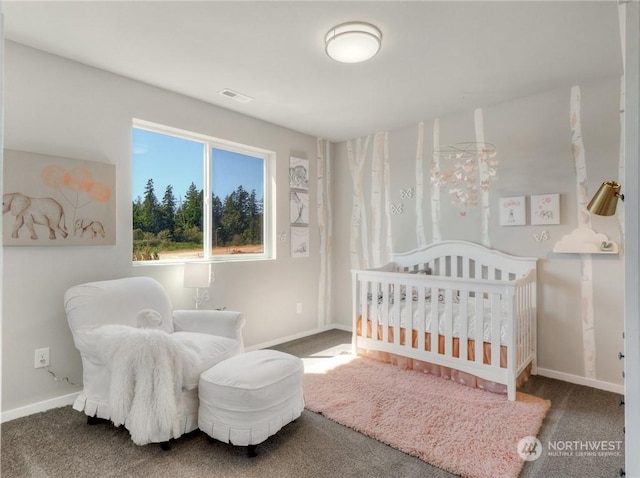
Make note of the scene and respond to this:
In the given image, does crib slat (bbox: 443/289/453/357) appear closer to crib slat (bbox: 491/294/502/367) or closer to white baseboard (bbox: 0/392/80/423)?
crib slat (bbox: 491/294/502/367)

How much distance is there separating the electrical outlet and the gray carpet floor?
0.30 meters

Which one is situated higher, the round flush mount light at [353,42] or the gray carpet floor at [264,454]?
the round flush mount light at [353,42]

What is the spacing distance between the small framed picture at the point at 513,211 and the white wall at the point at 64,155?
2.48 m

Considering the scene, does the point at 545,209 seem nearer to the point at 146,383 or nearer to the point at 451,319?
the point at 451,319

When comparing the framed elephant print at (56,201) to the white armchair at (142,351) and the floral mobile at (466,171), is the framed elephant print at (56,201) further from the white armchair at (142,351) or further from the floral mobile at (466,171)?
the floral mobile at (466,171)

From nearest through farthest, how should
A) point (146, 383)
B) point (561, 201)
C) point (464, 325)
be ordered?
1. point (146, 383)
2. point (464, 325)
3. point (561, 201)

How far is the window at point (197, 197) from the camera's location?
3.09 m

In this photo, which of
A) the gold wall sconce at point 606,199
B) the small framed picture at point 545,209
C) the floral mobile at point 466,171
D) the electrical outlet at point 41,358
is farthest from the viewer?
the floral mobile at point 466,171

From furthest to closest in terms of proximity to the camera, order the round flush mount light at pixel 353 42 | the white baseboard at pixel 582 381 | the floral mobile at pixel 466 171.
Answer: the floral mobile at pixel 466 171 < the white baseboard at pixel 582 381 < the round flush mount light at pixel 353 42

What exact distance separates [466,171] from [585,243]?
1.07 m

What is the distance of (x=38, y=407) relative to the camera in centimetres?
243

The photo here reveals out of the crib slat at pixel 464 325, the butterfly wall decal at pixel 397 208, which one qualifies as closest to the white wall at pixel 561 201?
the butterfly wall decal at pixel 397 208

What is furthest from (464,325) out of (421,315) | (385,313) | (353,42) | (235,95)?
(235,95)
